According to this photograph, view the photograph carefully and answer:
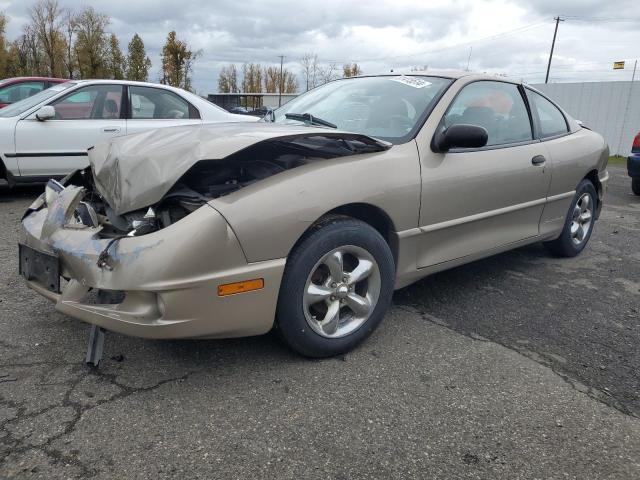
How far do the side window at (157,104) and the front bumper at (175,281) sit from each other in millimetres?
4667

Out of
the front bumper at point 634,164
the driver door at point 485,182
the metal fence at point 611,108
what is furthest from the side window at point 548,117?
the metal fence at point 611,108

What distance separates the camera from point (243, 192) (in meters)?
2.35

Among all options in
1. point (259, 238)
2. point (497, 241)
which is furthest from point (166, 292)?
point (497, 241)

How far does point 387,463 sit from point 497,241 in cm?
213

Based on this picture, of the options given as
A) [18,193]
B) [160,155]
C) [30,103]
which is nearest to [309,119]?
[160,155]

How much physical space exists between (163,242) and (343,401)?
3.42 ft

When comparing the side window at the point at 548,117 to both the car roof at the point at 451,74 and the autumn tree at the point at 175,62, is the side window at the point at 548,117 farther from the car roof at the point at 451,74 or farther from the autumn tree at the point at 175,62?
the autumn tree at the point at 175,62

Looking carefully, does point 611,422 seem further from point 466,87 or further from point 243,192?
point 466,87

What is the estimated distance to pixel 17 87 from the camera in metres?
8.57

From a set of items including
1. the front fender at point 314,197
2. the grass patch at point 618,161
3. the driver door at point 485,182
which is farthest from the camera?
the grass patch at point 618,161

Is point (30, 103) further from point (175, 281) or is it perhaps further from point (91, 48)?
point (91, 48)

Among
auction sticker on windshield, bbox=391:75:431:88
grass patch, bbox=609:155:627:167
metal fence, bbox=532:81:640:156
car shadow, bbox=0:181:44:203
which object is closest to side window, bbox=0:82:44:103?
car shadow, bbox=0:181:44:203

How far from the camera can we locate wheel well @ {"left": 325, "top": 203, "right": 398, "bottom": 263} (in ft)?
9.04

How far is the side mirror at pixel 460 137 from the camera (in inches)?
118
